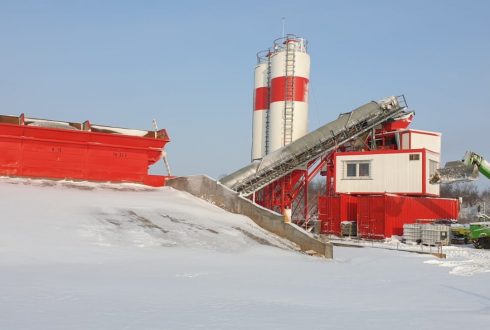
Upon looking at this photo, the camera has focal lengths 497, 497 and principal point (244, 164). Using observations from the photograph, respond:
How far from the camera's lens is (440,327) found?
7.67 metres

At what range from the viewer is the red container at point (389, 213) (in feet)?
101

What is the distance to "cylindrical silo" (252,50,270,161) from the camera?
142 feet

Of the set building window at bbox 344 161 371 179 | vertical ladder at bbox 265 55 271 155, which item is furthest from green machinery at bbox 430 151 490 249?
vertical ladder at bbox 265 55 271 155

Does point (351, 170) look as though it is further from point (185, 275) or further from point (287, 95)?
point (185, 275)

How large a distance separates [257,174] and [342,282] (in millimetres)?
22121

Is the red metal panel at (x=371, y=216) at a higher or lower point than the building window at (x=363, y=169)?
lower

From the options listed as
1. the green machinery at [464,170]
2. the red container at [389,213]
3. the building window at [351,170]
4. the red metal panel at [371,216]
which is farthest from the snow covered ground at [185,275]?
the building window at [351,170]

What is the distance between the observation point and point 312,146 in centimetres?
3512

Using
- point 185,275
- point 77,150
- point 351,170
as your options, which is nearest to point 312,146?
point 351,170

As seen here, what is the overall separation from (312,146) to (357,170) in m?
3.53

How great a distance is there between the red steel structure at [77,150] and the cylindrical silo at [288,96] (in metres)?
14.4

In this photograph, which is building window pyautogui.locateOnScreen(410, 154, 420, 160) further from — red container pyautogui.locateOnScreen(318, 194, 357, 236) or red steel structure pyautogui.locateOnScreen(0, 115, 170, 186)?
red steel structure pyautogui.locateOnScreen(0, 115, 170, 186)

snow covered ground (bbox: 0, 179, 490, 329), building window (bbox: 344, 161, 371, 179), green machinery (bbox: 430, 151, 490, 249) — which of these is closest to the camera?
snow covered ground (bbox: 0, 179, 490, 329)

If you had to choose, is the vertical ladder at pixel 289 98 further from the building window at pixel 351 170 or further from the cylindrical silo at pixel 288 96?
the building window at pixel 351 170
